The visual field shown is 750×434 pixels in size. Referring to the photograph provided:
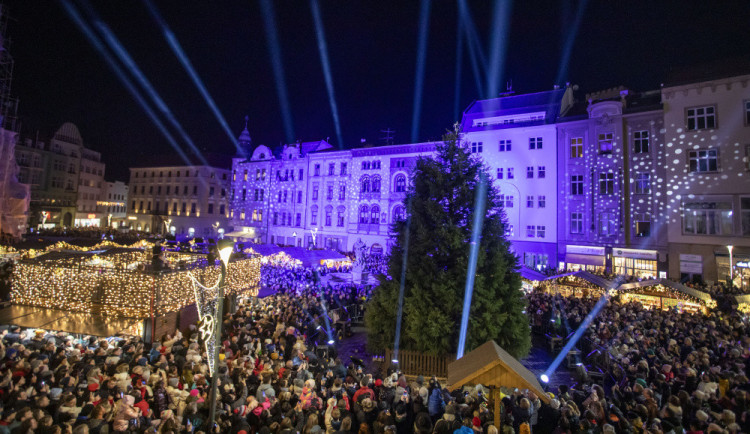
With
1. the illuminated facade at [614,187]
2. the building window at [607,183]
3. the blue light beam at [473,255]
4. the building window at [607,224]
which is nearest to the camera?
the blue light beam at [473,255]

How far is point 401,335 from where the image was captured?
1105 cm

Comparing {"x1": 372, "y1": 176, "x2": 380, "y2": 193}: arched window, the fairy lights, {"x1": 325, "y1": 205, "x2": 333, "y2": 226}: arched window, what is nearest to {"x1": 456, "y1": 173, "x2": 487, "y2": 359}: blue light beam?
the fairy lights

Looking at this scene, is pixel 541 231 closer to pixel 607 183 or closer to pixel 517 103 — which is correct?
pixel 607 183

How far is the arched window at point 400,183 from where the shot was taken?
39.5 metres

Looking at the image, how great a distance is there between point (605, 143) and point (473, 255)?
81.2ft

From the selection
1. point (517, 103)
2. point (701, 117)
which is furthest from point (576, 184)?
point (517, 103)

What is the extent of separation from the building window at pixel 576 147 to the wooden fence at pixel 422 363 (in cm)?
2551

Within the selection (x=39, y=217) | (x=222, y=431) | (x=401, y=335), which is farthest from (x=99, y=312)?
(x=39, y=217)

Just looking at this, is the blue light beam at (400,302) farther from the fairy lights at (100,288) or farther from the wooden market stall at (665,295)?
the wooden market stall at (665,295)

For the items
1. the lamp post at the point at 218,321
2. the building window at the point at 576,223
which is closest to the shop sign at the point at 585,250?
the building window at the point at 576,223

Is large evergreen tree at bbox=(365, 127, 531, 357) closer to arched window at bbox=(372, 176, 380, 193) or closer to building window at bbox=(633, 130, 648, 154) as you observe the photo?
building window at bbox=(633, 130, 648, 154)

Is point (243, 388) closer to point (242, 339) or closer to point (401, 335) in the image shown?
point (242, 339)

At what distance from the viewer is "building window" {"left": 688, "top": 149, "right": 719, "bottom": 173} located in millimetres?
23750

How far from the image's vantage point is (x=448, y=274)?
10492 mm
